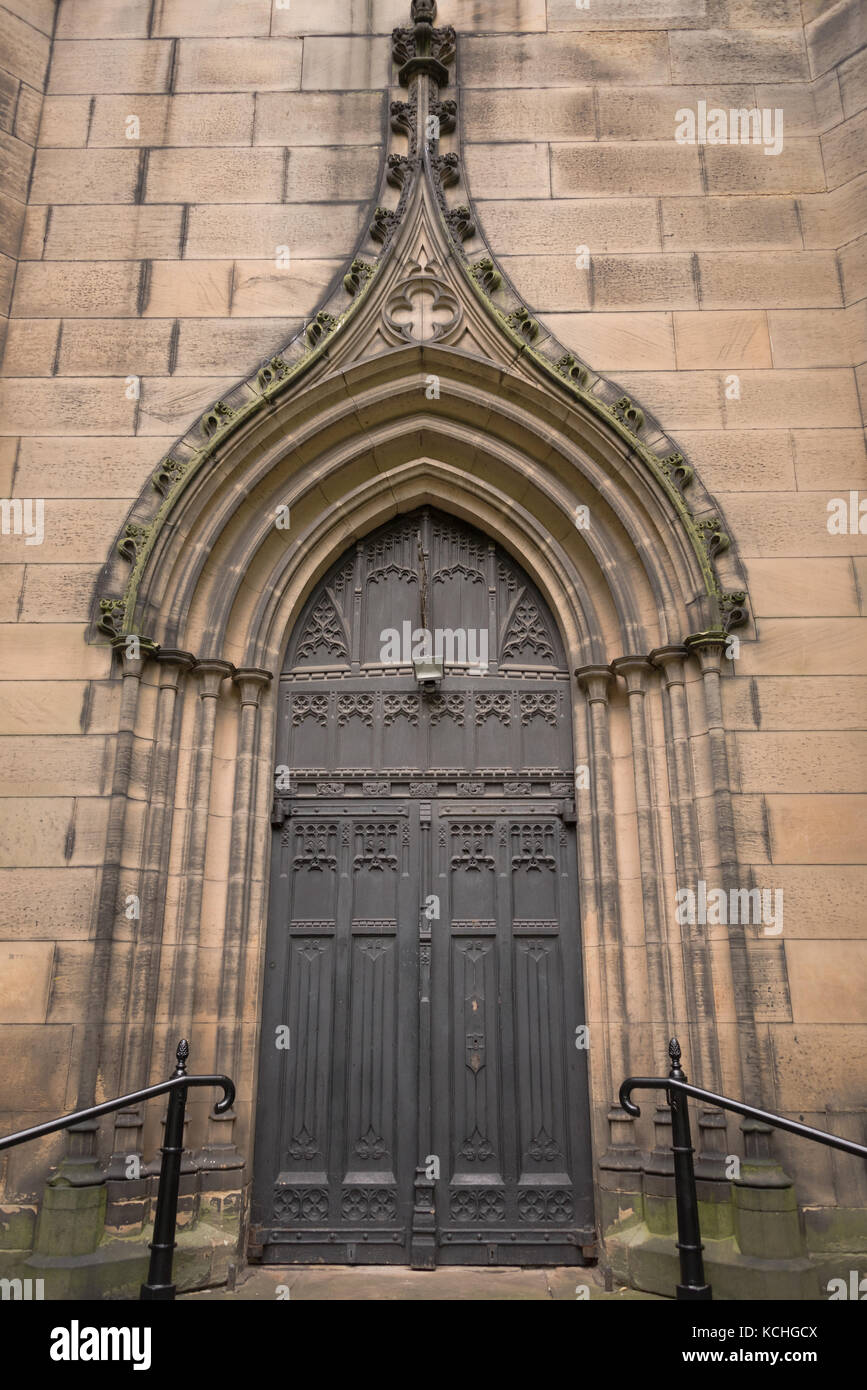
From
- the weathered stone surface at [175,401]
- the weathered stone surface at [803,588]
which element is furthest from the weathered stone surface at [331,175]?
the weathered stone surface at [803,588]

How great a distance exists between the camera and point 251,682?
6.59 meters

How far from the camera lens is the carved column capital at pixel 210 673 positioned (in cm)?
641

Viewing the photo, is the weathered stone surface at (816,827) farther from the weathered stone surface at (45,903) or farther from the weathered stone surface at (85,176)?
the weathered stone surface at (85,176)

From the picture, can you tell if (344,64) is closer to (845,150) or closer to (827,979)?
(845,150)

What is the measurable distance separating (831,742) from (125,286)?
6.24 meters

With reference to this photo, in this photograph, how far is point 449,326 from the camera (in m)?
7.09

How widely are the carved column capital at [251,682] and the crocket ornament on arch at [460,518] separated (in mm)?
22

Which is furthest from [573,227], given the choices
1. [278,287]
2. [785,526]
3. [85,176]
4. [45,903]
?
[45,903]

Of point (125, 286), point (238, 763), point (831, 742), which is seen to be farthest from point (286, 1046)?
point (125, 286)

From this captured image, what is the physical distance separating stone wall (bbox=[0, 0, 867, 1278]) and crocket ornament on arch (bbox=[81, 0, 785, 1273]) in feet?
0.77

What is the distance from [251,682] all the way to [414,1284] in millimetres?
3914

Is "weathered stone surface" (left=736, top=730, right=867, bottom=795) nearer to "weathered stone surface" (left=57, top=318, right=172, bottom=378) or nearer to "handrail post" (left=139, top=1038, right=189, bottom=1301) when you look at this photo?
"handrail post" (left=139, top=1038, right=189, bottom=1301)
